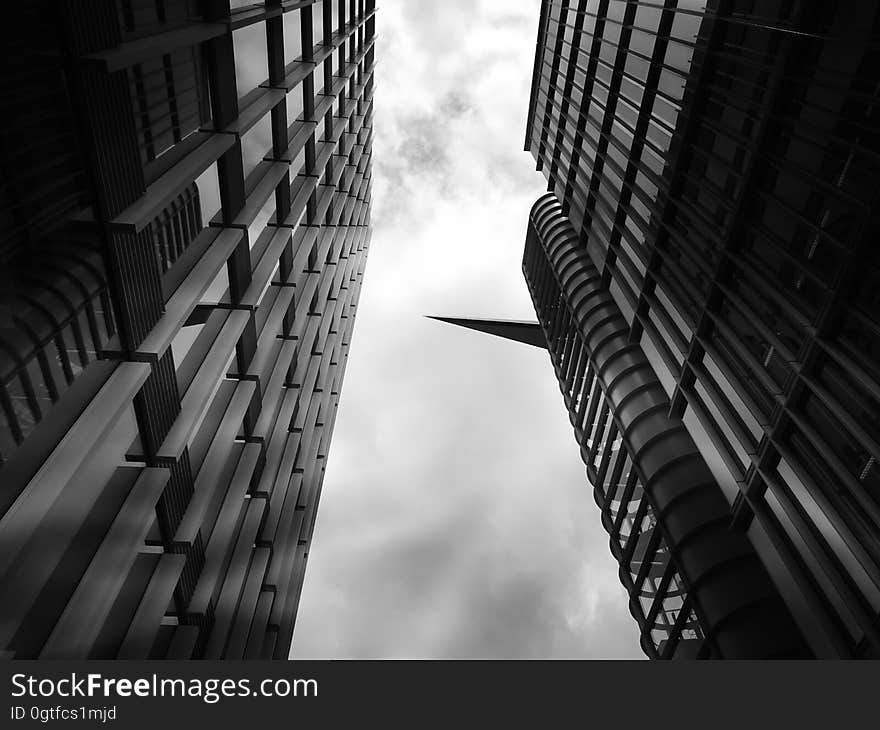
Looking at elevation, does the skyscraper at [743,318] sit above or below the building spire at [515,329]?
above

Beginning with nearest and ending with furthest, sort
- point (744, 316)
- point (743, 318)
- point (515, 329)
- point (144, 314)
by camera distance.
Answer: point (144, 314)
point (744, 316)
point (743, 318)
point (515, 329)

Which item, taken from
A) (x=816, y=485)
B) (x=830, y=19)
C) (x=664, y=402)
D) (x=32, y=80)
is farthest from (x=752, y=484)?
(x=32, y=80)

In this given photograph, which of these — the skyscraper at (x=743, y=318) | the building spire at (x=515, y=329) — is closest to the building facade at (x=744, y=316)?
the skyscraper at (x=743, y=318)

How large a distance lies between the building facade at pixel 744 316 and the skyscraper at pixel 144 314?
11.1m

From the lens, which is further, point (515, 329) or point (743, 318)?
point (515, 329)

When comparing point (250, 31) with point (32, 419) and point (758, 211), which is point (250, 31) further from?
point (758, 211)

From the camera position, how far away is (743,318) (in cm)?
1338

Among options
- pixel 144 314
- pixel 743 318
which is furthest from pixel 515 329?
pixel 144 314

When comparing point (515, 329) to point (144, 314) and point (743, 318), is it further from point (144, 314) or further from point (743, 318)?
point (144, 314)

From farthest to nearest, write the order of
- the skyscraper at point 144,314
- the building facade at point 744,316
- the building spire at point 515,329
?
the building spire at point 515,329, the building facade at point 744,316, the skyscraper at point 144,314

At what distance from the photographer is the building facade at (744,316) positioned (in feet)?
33.0

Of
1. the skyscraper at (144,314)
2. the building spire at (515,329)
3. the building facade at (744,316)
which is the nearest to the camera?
the skyscraper at (144,314)

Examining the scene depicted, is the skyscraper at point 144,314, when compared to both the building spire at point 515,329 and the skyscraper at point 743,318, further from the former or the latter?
the building spire at point 515,329

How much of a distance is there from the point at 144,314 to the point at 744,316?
479 inches
